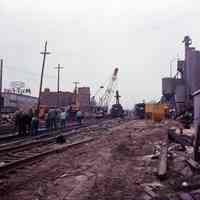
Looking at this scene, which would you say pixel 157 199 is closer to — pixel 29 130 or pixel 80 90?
pixel 29 130

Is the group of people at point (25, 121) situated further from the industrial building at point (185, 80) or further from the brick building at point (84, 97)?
the brick building at point (84, 97)

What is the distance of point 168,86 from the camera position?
56.1 m

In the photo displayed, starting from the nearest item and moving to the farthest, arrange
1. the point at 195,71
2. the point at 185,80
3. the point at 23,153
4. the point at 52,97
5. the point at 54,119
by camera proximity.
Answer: the point at 23,153
the point at 54,119
the point at 195,71
the point at 185,80
the point at 52,97

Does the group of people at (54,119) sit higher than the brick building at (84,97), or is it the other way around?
the brick building at (84,97)

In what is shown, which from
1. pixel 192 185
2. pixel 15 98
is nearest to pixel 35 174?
pixel 192 185

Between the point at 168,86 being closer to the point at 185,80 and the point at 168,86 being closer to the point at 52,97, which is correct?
the point at 185,80

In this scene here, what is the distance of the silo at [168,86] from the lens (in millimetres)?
55469

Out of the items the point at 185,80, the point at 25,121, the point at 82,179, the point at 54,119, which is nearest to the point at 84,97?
the point at 185,80

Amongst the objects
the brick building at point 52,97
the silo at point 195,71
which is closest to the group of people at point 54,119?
the silo at point 195,71

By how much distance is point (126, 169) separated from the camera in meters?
9.50

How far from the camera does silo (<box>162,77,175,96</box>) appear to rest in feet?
182

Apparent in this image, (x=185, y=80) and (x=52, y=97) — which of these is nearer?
(x=185, y=80)

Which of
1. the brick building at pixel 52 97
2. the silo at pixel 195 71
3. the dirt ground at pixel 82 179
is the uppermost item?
the silo at pixel 195 71

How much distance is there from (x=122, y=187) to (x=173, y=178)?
3.96 ft
